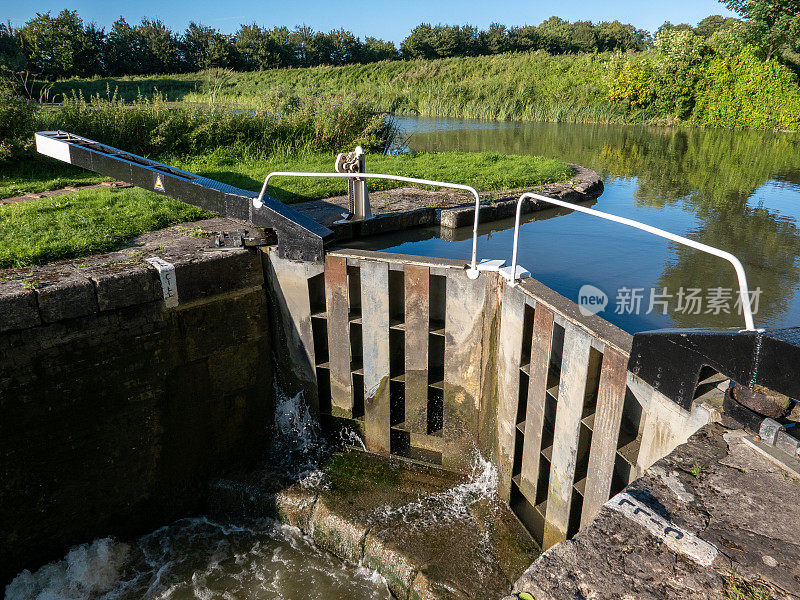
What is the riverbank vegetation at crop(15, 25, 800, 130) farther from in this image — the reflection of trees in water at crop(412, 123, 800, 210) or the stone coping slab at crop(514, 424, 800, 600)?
the stone coping slab at crop(514, 424, 800, 600)

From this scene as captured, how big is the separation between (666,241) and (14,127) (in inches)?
405

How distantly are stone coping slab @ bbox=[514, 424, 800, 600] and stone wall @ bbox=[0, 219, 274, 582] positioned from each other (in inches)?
156

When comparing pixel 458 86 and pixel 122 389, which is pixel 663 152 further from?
pixel 122 389

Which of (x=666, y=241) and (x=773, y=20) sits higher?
(x=773, y=20)

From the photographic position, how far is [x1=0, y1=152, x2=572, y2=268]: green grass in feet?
18.0

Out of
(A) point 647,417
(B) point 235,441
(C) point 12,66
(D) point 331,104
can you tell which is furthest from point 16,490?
(C) point 12,66

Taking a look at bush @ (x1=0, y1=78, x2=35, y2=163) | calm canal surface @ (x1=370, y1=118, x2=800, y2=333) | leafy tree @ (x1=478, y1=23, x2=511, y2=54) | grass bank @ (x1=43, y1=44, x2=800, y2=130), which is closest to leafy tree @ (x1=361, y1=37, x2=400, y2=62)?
leafy tree @ (x1=478, y1=23, x2=511, y2=54)

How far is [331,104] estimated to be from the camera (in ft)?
41.9

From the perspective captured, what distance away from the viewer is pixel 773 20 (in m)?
24.1

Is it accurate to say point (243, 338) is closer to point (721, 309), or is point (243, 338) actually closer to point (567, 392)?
point (567, 392)

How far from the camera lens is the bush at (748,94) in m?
23.7

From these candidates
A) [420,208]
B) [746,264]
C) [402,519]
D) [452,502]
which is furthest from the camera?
[420,208]

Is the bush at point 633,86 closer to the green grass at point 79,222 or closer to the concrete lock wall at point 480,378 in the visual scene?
the green grass at point 79,222

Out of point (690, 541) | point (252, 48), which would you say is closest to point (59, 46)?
point (252, 48)
